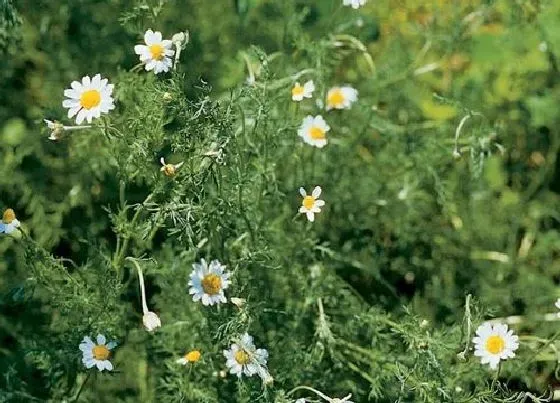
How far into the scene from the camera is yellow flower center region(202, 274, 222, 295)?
198 cm

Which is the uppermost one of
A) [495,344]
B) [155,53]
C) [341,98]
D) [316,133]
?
[341,98]

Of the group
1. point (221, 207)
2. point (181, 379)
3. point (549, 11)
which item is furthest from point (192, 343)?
point (549, 11)

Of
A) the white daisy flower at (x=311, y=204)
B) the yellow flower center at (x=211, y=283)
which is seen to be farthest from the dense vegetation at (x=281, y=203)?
the white daisy flower at (x=311, y=204)

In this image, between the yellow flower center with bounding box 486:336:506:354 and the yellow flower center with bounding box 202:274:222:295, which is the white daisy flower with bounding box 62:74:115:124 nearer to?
the yellow flower center with bounding box 202:274:222:295

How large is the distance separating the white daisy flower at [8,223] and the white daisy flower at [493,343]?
944mm

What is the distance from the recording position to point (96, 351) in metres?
1.99

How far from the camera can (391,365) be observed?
2.18 m

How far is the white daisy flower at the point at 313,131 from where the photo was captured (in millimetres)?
2301

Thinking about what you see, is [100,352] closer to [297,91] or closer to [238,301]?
[238,301]

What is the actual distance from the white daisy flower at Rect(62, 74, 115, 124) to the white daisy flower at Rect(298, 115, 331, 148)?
54cm

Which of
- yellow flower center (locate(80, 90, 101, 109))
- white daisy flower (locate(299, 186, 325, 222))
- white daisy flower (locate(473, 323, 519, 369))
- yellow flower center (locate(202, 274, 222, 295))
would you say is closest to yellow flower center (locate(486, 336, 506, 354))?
white daisy flower (locate(473, 323, 519, 369))

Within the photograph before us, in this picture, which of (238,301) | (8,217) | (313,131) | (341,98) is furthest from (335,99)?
(8,217)

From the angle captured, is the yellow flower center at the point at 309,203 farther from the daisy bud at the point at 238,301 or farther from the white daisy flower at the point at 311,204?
the daisy bud at the point at 238,301

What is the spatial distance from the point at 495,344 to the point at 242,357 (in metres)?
0.51
